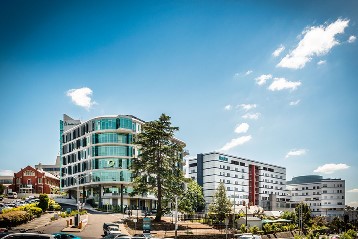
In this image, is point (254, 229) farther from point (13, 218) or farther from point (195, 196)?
point (195, 196)

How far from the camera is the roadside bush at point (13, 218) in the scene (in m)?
44.3

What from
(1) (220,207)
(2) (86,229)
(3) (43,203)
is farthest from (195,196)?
(2) (86,229)

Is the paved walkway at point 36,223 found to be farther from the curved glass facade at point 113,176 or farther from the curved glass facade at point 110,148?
the curved glass facade at point 110,148

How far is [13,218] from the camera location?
45.5 metres

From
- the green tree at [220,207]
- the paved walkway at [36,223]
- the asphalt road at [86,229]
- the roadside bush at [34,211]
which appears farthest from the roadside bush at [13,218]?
the green tree at [220,207]

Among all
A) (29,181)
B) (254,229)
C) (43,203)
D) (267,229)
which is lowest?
(267,229)

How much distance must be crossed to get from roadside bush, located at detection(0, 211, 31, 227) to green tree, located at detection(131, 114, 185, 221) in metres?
15.2

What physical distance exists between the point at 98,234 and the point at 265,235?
26.9 meters

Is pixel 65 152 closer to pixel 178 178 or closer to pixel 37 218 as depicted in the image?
pixel 37 218

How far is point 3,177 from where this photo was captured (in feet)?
530

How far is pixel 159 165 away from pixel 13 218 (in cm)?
2106

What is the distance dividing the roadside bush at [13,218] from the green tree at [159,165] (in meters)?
15.2

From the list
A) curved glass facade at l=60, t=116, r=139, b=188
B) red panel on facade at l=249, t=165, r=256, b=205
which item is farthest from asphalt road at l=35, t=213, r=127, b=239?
red panel on facade at l=249, t=165, r=256, b=205

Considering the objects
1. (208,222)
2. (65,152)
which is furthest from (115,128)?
(208,222)
